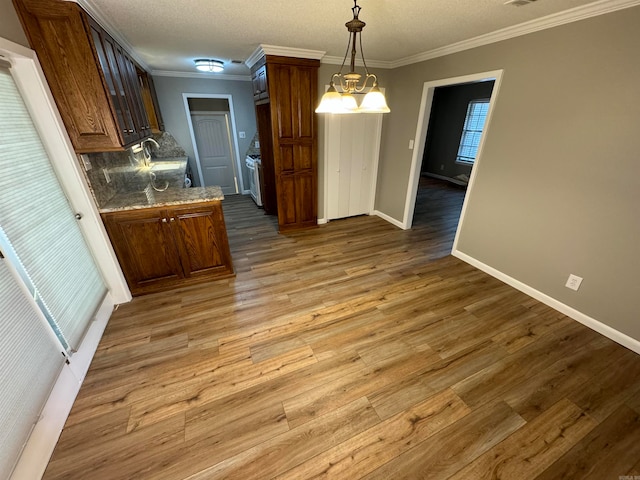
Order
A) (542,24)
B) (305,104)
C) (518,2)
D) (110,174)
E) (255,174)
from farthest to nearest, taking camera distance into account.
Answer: (255,174) < (305,104) < (110,174) < (542,24) < (518,2)

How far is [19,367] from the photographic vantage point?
1308 mm

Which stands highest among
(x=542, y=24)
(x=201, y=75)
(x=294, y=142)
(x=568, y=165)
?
(x=201, y=75)

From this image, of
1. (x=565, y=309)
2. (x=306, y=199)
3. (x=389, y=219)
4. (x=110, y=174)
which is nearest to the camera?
(x=565, y=309)

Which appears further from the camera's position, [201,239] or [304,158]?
[304,158]

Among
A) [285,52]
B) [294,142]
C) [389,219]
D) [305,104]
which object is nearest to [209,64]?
[285,52]

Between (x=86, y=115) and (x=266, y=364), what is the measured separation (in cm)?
229

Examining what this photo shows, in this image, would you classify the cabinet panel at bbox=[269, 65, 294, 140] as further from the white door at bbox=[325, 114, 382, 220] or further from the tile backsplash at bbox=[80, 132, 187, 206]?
the tile backsplash at bbox=[80, 132, 187, 206]

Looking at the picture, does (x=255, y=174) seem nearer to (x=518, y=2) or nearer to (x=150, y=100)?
(x=150, y=100)

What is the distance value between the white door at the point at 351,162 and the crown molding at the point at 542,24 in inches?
49.0

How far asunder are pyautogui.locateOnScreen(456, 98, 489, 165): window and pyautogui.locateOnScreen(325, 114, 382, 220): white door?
3631 millimetres

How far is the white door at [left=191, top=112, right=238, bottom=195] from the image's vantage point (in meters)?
5.23

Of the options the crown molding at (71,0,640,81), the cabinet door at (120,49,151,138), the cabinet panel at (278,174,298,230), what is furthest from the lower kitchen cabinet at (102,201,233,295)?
the crown molding at (71,0,640,81)

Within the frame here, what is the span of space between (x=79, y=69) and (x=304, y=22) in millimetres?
1758

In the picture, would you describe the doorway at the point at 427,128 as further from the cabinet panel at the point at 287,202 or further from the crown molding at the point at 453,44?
the cabinet panel at the point at 287,202
